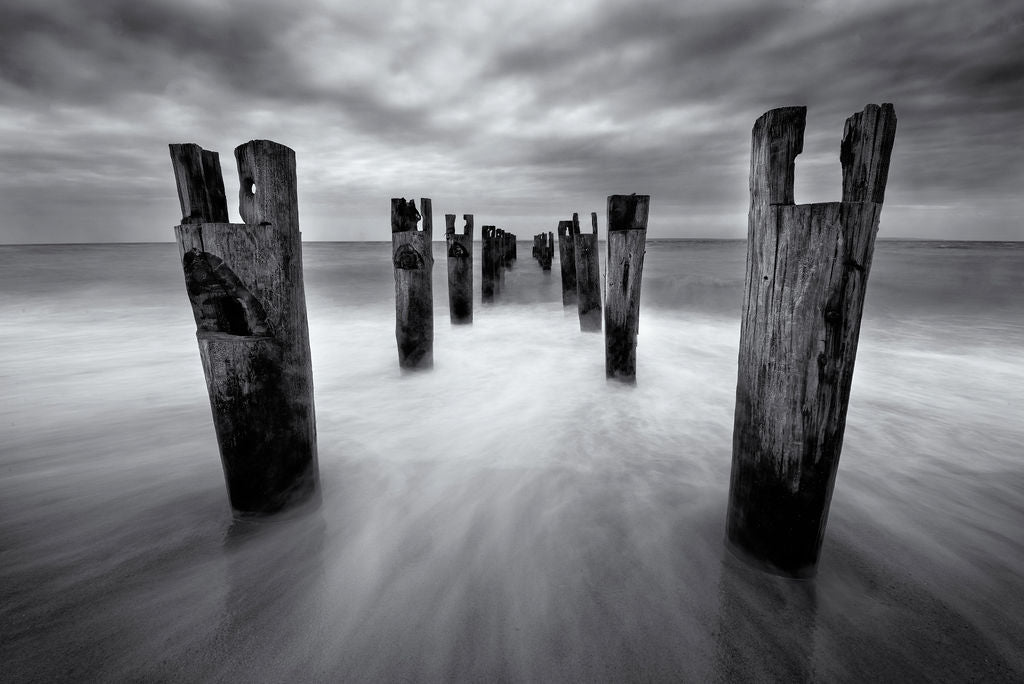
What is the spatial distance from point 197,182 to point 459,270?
304 inches

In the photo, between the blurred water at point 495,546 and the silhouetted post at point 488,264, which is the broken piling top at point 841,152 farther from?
the silhouetted post at point 488,264

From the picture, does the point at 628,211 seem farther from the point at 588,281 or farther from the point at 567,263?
the point at 567,263

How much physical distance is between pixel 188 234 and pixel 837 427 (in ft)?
10.2

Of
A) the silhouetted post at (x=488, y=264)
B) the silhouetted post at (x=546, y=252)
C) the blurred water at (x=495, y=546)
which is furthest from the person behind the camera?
the silhouetted post at (x=546, y=252)

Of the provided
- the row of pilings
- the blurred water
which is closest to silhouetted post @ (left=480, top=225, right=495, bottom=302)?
the blurred water

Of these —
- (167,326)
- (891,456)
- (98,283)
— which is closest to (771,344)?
(891,456)

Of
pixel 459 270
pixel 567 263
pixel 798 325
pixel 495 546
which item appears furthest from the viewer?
pixel 567 263

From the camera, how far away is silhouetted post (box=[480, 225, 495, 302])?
1504 cm

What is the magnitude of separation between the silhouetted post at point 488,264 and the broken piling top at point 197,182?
41.4ft

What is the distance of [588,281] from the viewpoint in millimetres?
9156

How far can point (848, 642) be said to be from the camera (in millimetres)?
1906

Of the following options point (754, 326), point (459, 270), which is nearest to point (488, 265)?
point (459, 270)

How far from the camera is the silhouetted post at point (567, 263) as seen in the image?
12.6 metres

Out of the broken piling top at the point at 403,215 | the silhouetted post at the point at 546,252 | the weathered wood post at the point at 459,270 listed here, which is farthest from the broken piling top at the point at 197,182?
the silhouetted post at the point at 546,252
